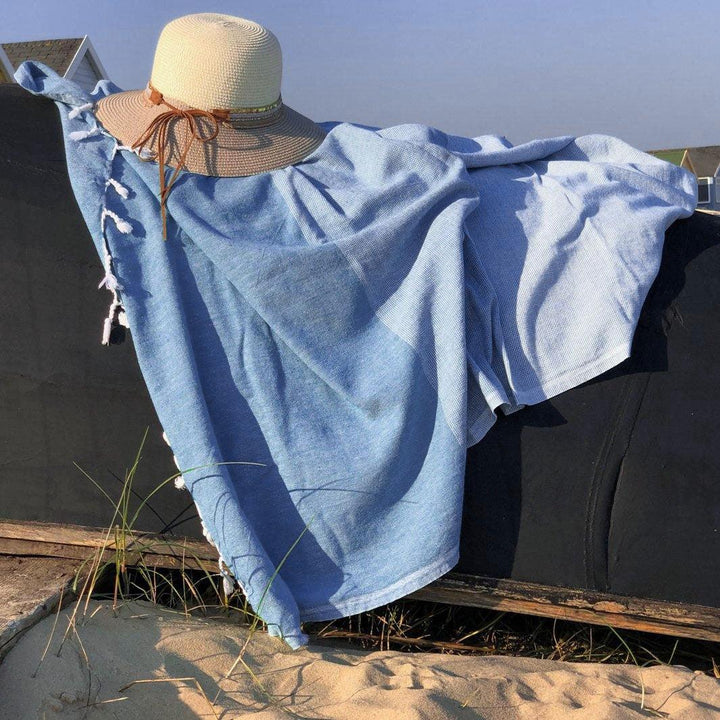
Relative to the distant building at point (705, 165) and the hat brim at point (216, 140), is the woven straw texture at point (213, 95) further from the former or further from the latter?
the distant building at point (705, 165)

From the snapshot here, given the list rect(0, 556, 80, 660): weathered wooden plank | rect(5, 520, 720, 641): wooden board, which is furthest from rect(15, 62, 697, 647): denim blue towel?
rect(0, 556, 80, 660): weathered wooden plank

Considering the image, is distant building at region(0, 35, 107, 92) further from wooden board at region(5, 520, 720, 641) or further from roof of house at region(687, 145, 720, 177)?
roof of house at region(687, 145, 720, 177)

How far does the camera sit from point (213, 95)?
2.27 m

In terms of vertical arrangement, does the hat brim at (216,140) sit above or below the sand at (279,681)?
above

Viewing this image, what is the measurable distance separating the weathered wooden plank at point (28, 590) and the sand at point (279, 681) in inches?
1.3

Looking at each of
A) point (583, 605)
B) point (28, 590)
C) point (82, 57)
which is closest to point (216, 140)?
point (28, 590)

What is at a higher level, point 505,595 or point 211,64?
point 211,64

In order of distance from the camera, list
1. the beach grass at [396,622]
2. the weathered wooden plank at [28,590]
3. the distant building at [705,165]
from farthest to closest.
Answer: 1. the distant building at [705,165]
2. the beach grass at [396,622]
3. the weathered wooden plank at [28,590]

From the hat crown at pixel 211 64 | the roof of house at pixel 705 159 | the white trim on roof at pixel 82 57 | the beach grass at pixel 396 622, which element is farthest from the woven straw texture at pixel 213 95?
the roof of house at pixel 705 159

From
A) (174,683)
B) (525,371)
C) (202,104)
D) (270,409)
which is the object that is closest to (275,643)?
(174,683)

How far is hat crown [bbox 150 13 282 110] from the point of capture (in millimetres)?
2246

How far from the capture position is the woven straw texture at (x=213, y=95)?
2.24 meters

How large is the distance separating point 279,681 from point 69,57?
10287 millimetres

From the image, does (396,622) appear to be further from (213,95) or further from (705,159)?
(705,159)
